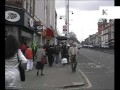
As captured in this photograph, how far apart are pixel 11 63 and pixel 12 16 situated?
1862 centimetres

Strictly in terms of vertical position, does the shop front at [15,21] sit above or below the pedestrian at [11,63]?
above

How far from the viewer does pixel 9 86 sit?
6.66 metres

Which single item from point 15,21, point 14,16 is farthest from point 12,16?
point 15,21

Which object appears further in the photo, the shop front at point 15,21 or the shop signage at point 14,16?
the shop front at point 15,21

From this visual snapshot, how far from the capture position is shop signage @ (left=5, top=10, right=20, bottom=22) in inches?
970

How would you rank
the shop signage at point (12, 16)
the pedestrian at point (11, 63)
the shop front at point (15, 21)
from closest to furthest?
the pedestrian at point (11, 63)
the shop signage at point (12, 16)
the shop front at point (15, 21)

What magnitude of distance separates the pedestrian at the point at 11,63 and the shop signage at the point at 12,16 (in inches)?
709

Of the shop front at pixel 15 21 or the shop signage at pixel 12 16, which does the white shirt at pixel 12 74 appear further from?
the shop front at pixel 15 21

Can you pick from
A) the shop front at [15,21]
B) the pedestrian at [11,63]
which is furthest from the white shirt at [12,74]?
the shop front at [15,21]

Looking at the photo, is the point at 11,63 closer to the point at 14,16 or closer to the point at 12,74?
the point at 12,74

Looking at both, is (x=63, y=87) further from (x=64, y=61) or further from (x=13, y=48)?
(x=64, y=61)

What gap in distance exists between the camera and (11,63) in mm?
6770

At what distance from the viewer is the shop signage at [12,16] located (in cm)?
2463

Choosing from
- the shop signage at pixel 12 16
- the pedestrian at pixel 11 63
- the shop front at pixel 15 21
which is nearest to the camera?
the pedestrian at pixel 11 63
